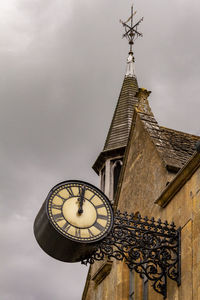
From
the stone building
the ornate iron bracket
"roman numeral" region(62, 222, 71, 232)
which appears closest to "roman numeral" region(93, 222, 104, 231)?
the ornate iron bracket

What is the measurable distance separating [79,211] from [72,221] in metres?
0.23

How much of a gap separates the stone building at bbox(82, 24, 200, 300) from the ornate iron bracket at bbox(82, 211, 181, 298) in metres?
0.16

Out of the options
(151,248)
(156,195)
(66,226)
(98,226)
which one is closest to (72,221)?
(66,226)

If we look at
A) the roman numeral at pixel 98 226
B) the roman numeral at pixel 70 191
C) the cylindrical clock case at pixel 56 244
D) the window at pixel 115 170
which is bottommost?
the cylindrical clock case at pixel 56 244

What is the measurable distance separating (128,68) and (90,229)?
1673 centimetres

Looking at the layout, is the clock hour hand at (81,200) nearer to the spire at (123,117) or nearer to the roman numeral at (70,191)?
the roman numeral at (70,191)

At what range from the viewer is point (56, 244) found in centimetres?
1009

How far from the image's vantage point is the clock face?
10.1m

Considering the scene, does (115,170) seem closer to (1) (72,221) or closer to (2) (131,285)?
(2) (131,285)

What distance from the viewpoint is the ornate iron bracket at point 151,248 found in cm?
1056

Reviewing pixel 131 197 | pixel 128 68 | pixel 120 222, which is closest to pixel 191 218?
pixel 120 222

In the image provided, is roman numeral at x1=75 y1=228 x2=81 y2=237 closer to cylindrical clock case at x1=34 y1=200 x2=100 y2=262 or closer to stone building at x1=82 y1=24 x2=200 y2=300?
cylindrical clock case at x1=34 y1=200 x2=100 y2=262

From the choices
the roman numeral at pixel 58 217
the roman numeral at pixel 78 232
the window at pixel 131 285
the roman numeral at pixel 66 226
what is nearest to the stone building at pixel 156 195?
the window at pixel 131 285

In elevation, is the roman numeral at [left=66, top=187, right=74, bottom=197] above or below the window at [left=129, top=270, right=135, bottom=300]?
above
